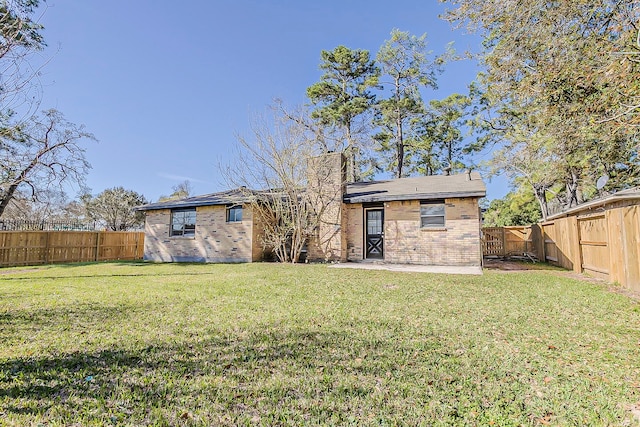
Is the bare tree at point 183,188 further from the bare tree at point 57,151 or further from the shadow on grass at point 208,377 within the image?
the shadow on grass at point 208,377

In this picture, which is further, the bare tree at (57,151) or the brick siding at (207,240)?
the brick siding at (207,240)

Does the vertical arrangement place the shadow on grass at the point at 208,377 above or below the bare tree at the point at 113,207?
below

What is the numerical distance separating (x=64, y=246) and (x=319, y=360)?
1774 centimetres

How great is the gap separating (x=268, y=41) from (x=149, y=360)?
13.4 meters

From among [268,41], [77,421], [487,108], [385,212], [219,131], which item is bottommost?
[77,421]

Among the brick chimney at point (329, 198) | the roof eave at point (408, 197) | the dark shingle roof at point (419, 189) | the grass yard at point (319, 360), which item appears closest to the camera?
the grass yard at point (319, 360)

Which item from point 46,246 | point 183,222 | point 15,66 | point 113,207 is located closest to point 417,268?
point 15,66

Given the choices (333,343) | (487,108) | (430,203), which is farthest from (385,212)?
(487,108)

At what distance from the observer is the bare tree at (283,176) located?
12.4 m

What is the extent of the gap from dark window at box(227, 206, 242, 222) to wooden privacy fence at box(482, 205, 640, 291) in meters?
12.3

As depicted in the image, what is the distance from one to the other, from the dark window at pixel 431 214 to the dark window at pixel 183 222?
10.4m

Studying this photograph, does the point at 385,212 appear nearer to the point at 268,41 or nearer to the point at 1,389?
the point at 268,41

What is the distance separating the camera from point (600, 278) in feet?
27.6

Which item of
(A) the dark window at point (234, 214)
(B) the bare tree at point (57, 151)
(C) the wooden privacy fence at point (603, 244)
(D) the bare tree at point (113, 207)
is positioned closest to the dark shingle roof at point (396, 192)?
(A) the dark window at point (234, 214)
